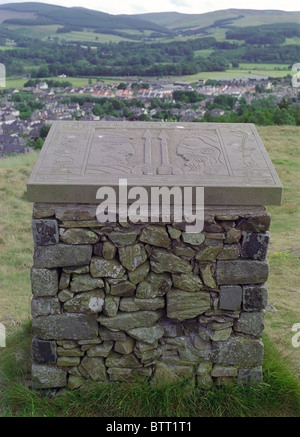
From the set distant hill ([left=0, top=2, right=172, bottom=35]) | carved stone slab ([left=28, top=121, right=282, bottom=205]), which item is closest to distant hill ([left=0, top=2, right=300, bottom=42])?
distant hill ([left=0, top=2, right=172, bottom=35])

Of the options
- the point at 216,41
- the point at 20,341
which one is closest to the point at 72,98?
the point at 20,341

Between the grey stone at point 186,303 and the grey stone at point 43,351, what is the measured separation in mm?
977

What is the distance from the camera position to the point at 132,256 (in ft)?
12.8

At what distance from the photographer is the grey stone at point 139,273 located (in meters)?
3.96

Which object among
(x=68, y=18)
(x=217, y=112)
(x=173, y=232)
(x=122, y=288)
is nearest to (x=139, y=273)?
(x=122, y=288)

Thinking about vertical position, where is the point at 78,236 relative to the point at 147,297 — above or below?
above

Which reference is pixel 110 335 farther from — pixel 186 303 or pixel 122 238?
pixel 122 238

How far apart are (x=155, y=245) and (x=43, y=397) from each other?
5.14 ft

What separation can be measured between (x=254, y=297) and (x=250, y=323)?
0.24m

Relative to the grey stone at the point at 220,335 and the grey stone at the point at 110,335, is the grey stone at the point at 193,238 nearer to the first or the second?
the grey stone at the point at 220,335

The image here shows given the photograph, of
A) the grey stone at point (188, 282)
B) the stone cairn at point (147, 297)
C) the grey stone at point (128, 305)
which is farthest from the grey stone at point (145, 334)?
the grey stone at point (188, 282)

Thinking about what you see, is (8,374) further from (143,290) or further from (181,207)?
(181,207)

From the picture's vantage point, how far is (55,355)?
4148 millimetres

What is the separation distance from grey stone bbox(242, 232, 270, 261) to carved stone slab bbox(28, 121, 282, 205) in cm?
27
